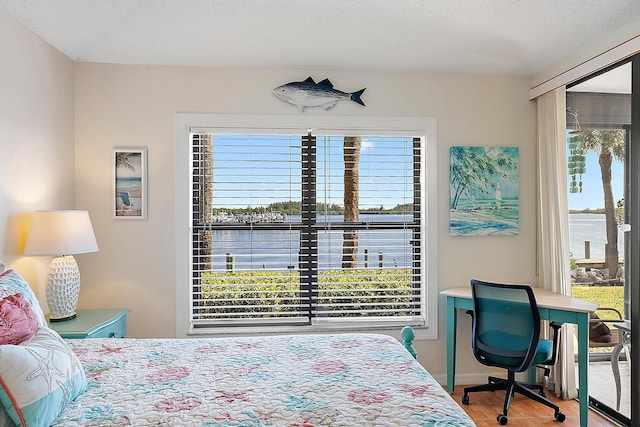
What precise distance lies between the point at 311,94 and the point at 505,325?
2.24 m

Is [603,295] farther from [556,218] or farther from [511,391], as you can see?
[511,391]

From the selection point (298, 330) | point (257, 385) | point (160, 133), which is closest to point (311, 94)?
point (160, 133)

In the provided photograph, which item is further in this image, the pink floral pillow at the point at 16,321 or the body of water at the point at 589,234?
the body of water at the point at 589,234

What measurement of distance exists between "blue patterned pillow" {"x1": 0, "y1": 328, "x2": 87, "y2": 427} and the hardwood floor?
2576mm

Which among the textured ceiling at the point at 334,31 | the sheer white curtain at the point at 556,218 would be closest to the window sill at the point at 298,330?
the sheer white curtain at the point at 556,218

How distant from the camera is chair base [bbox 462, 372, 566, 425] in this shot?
301 centimetres

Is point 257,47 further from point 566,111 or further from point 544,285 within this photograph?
point 544,285

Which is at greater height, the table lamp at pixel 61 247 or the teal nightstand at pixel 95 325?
the table lamp at pixel 61 247

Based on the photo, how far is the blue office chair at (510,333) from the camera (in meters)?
2.95

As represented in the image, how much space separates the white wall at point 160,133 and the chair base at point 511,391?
403 millimetres

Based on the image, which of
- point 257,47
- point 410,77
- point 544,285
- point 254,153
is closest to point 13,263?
point 254,153

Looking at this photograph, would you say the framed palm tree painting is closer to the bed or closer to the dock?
the dock

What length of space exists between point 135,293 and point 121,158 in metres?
1.05

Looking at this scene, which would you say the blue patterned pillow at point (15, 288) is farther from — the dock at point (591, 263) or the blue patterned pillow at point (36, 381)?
the dock at point (591, 263)
